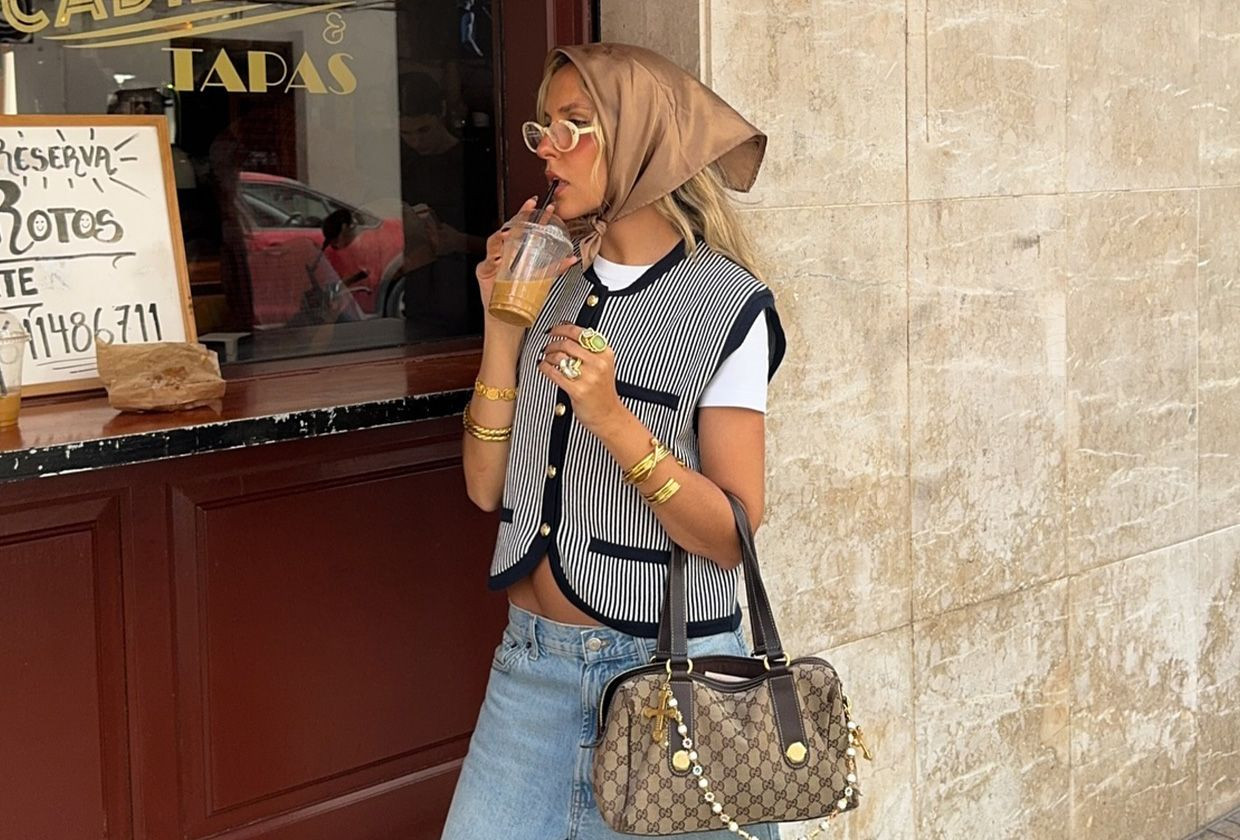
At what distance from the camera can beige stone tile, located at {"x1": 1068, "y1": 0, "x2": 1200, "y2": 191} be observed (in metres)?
4.31

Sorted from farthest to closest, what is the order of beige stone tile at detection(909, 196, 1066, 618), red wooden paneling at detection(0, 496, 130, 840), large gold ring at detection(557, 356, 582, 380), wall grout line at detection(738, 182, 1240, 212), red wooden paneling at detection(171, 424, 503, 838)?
beige stone tile at detection(909, 196, 1066, 618) < wall grout line at detection(738, 182, 1240, 212) < red wooden paneling at detection(171, 424, 503, 838) < red wooden paneling at detection(0, 496, 130, 840) < large gold ring at detection(557, 356, 582, 380)

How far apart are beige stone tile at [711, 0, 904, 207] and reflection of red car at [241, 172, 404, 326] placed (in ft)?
2.61

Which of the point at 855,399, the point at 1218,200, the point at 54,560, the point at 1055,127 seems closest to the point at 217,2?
the point at 54,560

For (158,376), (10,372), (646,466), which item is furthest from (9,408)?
(646,466)

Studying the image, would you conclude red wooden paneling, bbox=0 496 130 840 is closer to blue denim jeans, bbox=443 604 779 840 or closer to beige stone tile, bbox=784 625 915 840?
blue denim jeans, bbox=443 604 779 840

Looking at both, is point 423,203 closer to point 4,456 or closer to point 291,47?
point 291,47

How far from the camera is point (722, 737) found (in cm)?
A: 241

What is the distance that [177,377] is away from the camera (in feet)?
9.13

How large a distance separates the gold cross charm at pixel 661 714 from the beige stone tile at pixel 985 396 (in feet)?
5.73

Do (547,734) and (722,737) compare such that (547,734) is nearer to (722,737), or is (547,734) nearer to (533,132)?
(722,737)

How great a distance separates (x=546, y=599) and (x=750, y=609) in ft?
1.09

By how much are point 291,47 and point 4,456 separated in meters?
1.21

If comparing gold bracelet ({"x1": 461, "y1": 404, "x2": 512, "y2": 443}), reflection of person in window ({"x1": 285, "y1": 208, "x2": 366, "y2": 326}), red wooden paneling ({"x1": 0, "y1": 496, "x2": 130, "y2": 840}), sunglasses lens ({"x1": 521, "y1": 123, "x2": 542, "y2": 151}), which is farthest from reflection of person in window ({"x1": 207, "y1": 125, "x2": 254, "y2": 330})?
sunglasses lens ({"x1": 521, "y1": 123, "x2": 542, "y2": 151})

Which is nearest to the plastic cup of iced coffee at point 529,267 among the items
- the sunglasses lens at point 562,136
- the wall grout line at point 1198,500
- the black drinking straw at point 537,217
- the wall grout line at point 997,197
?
the black drinking straw at point 537,217
